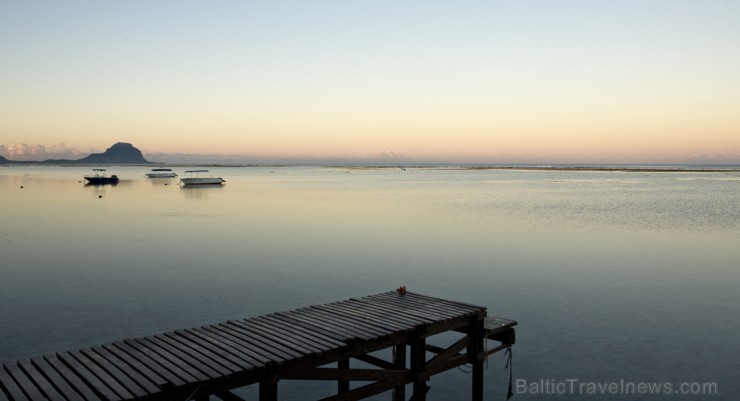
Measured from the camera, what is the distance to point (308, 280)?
26.5m

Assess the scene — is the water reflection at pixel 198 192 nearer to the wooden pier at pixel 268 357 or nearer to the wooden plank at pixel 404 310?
the wooden plank at pixel 404 310

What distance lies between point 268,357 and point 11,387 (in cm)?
436

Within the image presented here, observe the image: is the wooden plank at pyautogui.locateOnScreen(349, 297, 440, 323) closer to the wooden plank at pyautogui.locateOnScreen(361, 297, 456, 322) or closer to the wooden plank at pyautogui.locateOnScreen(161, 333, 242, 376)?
the wooden plank at pyautogui.locateOnScreen(361, 297, 456, 322)

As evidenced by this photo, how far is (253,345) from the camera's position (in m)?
11.4

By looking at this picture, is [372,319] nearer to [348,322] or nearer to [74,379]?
[348,322]

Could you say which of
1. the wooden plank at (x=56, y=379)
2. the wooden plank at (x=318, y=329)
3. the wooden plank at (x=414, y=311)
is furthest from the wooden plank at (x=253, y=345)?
the wooden plank at (x=414, y=311)

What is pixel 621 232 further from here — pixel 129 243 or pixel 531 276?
pixel 129 243

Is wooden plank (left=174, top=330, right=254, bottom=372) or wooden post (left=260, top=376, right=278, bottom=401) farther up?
wooden plank (left=174, top=330, right=254, bottom=372)

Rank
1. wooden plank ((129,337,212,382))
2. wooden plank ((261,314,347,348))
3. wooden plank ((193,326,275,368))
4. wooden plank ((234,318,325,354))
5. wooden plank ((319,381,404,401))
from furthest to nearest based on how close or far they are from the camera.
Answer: wooden plank ((319,381,404,401)) → wooden plank ((261,314,347,348)) → wooden plank ((234,318,325,354)) → wooden plank ((193,326,275,368)) → wooden plank ((129,337,212,382))

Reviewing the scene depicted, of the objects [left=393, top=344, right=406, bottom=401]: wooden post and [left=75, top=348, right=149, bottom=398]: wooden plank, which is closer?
[left=75, top=348, right=149, bottom=398]: wooden plank

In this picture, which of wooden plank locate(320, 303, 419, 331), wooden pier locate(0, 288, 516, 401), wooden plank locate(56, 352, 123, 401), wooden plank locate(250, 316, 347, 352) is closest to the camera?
wooden plank locate(56, 352, 123, 401)

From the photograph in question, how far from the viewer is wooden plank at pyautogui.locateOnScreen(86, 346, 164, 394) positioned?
30.7 feet

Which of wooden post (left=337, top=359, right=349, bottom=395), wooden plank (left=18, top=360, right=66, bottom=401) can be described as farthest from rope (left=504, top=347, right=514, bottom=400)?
wooden plank (left=18, top=360, right=66, bottom=401)

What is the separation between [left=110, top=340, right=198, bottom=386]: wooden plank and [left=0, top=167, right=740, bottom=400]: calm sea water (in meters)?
4.34
